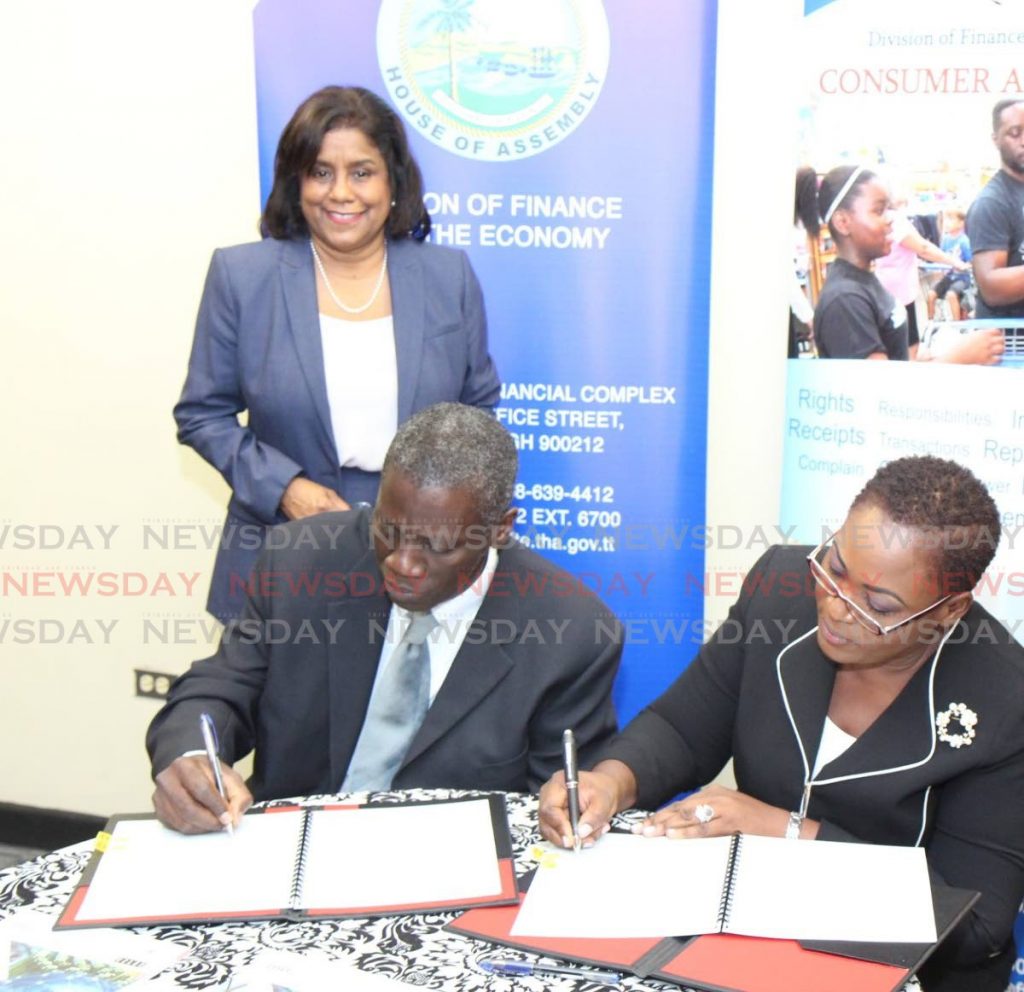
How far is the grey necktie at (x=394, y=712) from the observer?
7.74 feet

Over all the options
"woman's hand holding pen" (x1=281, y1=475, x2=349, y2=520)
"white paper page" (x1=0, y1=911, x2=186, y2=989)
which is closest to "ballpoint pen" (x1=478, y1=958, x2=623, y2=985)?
"white paper page" (x1=0, y1=911, x2=186, y2=989)

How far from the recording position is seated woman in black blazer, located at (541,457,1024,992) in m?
2.00

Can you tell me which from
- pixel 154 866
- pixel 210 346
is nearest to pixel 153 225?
pixel 210 346

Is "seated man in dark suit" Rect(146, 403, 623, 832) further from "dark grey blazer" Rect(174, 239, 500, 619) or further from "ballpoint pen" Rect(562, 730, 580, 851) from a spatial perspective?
"dark grey blazer" Rect(174, 239, 500, 619)

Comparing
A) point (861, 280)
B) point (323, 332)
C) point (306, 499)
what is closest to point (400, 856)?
point (306, 499)

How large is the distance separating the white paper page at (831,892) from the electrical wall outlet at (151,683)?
2.88 m

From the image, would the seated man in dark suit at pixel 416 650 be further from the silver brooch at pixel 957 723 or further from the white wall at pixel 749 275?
the white wall at pixel 749 275

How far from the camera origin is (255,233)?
3.98 metres

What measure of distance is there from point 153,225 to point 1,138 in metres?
0.58

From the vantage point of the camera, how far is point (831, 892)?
177cm

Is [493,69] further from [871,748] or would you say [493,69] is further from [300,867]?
[300,867]

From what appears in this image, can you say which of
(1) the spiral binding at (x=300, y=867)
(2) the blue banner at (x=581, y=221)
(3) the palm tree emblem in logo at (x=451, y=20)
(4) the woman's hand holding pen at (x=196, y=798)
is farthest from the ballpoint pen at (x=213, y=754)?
(3) the palm tree emblem in logo at (x=451, y=20)

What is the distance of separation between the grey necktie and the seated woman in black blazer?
379mm

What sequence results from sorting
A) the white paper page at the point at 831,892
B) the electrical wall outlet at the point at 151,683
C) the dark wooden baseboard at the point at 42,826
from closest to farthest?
the white paper page at the point at 831,892, the electrical wall outlet at the point at 151,683, the dark wooden baseboard at the point at 42,826
